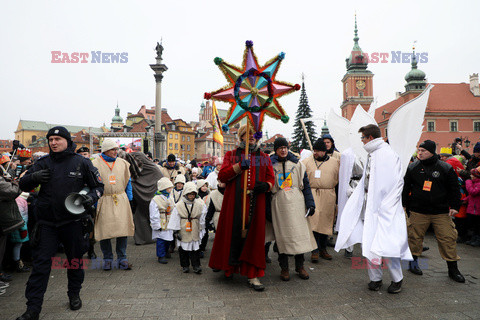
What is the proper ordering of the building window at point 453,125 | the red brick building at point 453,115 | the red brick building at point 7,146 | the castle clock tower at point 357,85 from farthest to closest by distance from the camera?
the castle clock tower at point 357,85 → the building window at point 453,125 → the red brick building at point 453,115 → the red brick building at point 7,146

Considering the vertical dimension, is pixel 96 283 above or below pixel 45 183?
below

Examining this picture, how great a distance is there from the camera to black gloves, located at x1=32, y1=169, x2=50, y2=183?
3.71 m

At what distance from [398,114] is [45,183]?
4903mm

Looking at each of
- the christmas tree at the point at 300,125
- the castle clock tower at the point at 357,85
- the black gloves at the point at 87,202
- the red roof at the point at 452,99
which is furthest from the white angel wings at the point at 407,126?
the castle clock tower at the point at 357,85

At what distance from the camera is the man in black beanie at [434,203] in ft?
16.1

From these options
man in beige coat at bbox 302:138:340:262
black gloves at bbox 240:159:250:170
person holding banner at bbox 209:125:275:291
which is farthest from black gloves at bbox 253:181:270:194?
man in beige coat at bbox 302:138:340:262

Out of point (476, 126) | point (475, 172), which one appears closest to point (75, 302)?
point (475, 172)

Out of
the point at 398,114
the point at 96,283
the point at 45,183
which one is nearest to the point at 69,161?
the point at 45,183

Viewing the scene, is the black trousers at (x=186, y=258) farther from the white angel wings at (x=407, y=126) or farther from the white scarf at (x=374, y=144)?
the white angel wings at (x=407, y=126)

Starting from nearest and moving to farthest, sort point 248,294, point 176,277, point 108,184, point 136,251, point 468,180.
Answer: point 248,294 < point 176,277 < point 108,184 < point 136,251 < point 468,180

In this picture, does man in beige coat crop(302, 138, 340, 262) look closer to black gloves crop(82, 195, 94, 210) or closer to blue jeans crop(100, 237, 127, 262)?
blue jeans crop(100, 237, 127, 262)

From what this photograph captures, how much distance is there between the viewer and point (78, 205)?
12.6 feet

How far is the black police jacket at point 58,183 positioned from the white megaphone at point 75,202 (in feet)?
0.42

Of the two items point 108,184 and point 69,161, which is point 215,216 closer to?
point 108,184
